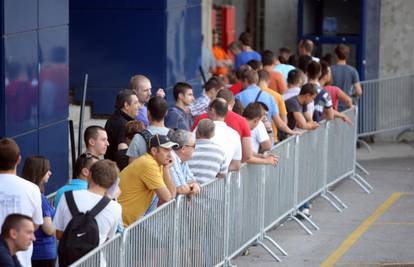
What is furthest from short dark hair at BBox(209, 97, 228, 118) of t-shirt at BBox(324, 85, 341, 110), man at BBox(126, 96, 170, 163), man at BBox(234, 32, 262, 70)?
man at BBox(234, 32, 262, 70)

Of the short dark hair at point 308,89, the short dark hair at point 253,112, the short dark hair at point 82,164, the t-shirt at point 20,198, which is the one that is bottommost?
the t-shirt at point 20,198

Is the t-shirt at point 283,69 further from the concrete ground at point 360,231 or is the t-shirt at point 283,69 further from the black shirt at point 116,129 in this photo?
the black shirt at point 116,129

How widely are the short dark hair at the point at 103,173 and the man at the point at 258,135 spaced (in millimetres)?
3939

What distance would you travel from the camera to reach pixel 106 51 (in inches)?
772

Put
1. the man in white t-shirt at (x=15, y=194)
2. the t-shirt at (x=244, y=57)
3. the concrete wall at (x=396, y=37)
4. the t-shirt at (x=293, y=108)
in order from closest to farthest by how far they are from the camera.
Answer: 1. the man in white t-shirt at (x=15, y=194)
2. the t-shirt at (x=293, y=108)
3. the t-shirt at (x=244, y=57)
4. the concrete wall at (x=396, y=37)

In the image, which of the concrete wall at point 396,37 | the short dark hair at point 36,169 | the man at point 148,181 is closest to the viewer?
the short dark hair at point 36,169

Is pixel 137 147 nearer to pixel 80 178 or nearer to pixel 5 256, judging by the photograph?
pixel 80 178

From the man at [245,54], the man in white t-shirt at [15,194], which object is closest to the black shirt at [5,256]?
the man in white t-shirt at [15,194]

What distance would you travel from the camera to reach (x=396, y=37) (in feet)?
77.0

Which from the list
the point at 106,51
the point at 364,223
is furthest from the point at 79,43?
the point at 364,223

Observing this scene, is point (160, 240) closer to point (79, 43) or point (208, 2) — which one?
point (79, 43)

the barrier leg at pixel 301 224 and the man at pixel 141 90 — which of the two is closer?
the man at pixel 141 90

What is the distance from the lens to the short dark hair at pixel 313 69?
1702 centimetres

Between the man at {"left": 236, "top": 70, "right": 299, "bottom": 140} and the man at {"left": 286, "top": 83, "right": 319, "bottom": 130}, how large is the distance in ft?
1.51
